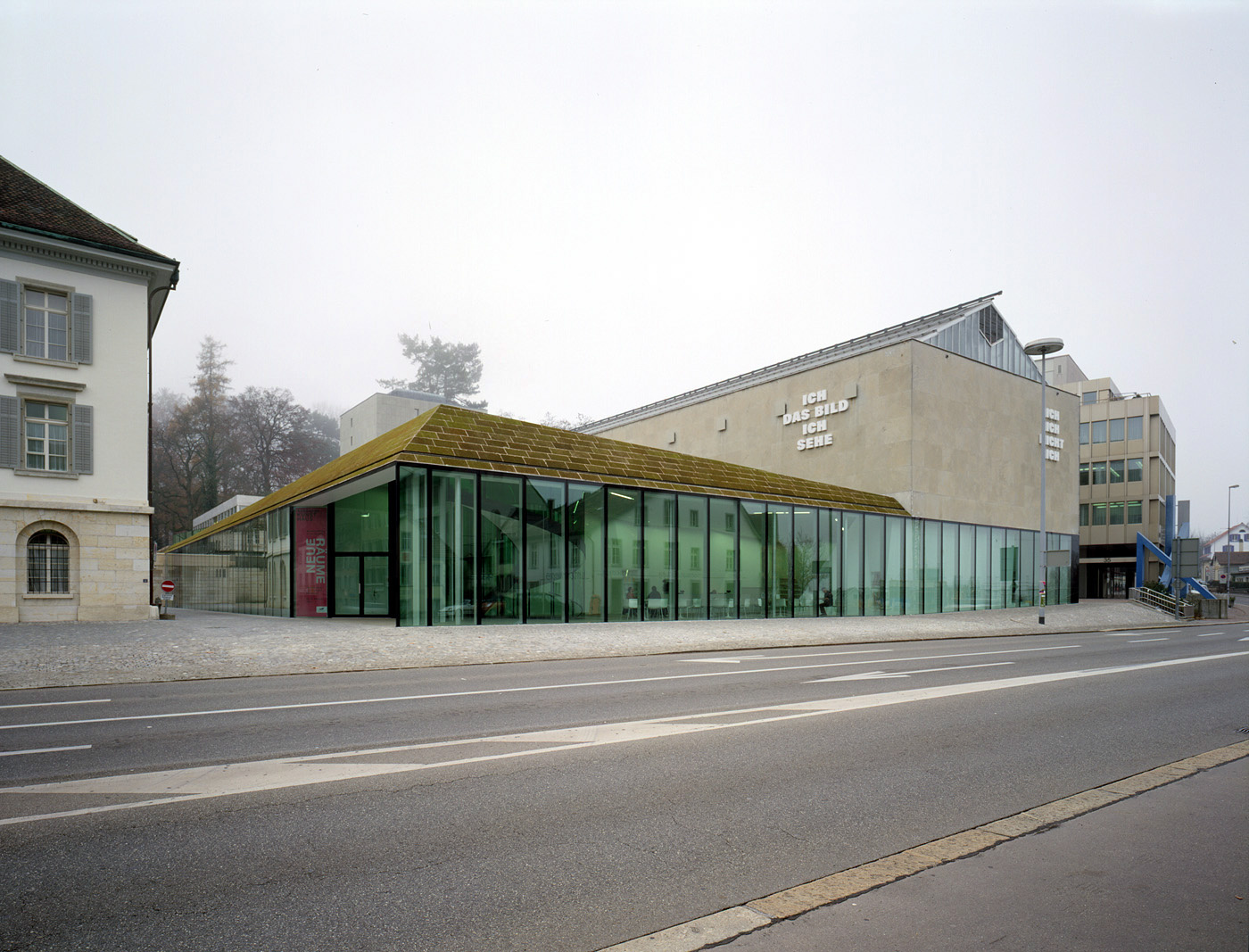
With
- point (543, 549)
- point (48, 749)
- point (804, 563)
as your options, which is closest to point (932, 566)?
point (804, 563)

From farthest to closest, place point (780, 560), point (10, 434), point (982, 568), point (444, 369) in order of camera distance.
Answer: point (444, 369) < point (982, 568) < point (780, 560) < point (10, 434)

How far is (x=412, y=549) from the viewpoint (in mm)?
21000

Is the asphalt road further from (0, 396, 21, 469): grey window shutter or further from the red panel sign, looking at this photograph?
the red panel sign

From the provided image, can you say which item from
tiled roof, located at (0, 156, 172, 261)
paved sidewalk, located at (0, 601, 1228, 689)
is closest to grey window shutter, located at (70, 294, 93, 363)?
tiled roof, located at (0, 156, 172, 261)

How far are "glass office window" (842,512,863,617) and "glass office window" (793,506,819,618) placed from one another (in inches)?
75.0

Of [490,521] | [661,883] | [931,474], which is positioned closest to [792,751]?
[661,883]

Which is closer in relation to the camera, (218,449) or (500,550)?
(500,550)

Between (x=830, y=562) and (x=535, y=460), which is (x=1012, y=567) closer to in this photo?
(x=830, y=562)

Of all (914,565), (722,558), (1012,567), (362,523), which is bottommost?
(1012,567)

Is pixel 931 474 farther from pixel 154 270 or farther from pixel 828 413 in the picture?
pixel 154 270

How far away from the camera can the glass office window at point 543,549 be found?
22.7 m

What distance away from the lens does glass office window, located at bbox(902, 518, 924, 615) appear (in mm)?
35031

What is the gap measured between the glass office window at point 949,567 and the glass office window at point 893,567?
10.4 ft

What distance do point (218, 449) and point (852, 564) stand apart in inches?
2013
